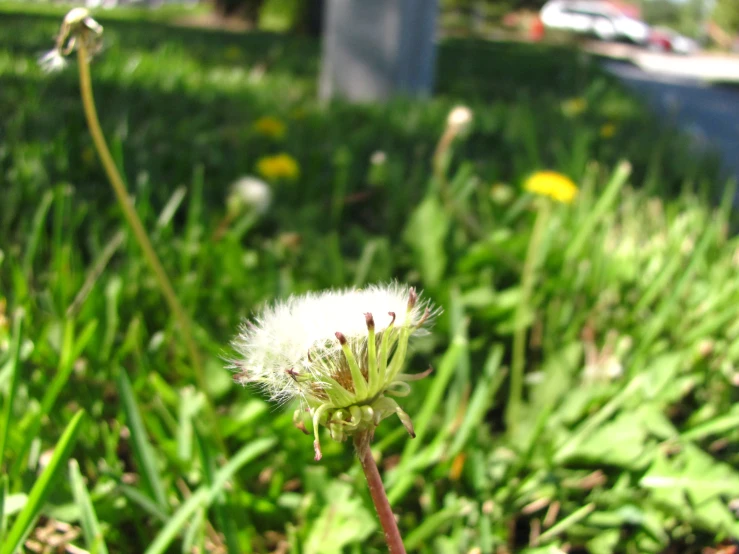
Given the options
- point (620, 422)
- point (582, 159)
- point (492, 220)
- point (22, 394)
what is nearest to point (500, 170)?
point (582, 159)

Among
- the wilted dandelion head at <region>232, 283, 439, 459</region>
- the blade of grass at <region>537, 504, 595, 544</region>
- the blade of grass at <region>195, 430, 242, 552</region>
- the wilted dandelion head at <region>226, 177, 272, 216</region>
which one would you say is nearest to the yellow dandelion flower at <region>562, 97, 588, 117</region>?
the wilted dandelion head at <region>226, 177, 272, 216</region>

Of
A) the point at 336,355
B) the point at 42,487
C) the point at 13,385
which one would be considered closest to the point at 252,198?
the point at 13,385

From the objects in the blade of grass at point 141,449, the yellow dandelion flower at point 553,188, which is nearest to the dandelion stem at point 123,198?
the blade of grass at point 141,449

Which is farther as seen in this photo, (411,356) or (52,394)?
(411,356)

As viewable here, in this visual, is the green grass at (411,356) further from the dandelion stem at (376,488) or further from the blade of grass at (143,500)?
the dandelion stem at (376,488)

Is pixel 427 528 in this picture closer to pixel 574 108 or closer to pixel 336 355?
pixel 336 355

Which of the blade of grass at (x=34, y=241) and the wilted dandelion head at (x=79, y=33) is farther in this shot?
the blade of grass at (x=34, y=241)

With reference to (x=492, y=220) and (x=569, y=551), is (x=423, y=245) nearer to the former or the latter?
(x=492, y=220)
